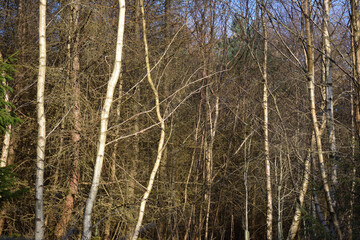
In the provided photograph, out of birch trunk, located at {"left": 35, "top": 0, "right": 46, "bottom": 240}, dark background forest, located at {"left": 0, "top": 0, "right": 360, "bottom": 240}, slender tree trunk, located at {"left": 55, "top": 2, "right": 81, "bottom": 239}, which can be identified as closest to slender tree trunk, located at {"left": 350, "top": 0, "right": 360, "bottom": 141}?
dark background forest, located at {"left": 0, "top": 0, "right": 360, "bottom": 240}

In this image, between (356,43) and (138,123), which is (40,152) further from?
(138,123)

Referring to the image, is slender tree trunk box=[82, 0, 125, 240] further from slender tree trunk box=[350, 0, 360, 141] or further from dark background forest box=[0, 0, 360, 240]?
slender tree trunk box=[350, 0, 360, 141]

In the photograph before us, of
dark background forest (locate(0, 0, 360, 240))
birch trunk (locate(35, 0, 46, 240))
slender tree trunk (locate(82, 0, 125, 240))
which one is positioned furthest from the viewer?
dark background forest (locate(0, 0, 360, 240))

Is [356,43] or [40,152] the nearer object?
[356,43]

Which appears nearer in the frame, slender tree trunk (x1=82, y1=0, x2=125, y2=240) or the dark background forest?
slender tree trunk (x1=82, y1=0, x2=125, y2=240)

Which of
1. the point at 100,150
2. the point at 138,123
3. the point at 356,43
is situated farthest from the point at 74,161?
the point at 356,43

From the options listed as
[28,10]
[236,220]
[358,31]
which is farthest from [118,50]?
[236,220]

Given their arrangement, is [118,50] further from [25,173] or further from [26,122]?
[25,173]

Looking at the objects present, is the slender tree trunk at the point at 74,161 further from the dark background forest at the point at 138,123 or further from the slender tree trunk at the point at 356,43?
the slender tree trunk at the point at 356,43

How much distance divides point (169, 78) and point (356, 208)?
5.62 m

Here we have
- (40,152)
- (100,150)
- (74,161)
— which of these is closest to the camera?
(100,150)

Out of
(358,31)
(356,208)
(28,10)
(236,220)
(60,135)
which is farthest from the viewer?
(236,220)

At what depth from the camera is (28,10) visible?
885 centimetres

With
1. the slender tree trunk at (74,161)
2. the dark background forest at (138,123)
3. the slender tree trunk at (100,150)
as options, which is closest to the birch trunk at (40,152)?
the slender tree trunk at (100,150)
